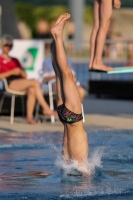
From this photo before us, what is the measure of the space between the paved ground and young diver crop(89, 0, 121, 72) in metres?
2.63

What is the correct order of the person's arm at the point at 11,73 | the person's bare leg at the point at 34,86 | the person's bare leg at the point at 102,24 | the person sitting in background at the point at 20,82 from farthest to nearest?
the person's arm at the point at 11,73 → the person sitting in background at the point at 20,82 → the person's bare leg at the point at 34,86 → the person's bare leg at the point at 102,24

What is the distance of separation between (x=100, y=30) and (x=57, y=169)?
2262mm

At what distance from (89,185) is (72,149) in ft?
1.74

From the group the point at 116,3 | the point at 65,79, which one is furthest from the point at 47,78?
the point at 65,79

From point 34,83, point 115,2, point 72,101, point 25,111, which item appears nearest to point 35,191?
point 72,101

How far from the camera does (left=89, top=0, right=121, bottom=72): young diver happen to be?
9.69 m

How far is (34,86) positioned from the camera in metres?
12.8

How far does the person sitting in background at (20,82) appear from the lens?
1273 cm

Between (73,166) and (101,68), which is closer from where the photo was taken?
(73,166)

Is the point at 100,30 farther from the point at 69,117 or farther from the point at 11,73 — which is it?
the point at 11,73

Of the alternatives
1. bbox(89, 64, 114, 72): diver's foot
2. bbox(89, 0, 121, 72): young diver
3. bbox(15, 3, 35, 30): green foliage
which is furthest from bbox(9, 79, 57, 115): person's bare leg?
bbox(15, 3, 35, 30): green foliage

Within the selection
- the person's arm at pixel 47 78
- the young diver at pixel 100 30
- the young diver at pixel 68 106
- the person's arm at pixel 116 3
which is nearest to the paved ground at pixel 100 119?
the person's arm at pixel 47 78

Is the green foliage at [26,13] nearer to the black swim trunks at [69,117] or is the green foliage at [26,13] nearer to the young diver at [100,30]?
the young diver at [100,30]

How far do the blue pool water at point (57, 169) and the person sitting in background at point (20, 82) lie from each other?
1298 millimetres
